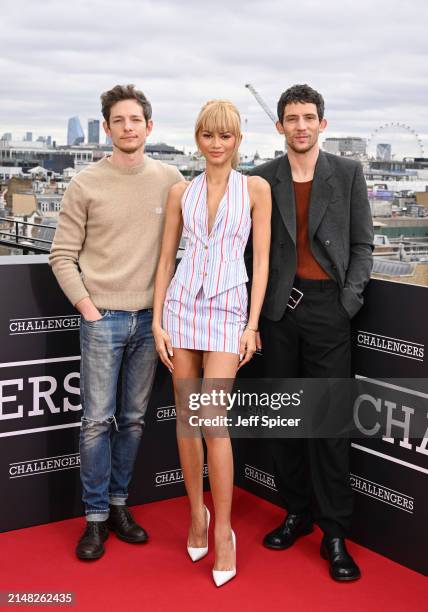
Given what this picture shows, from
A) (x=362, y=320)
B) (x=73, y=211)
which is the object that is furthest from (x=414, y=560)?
(x=73, y=211)

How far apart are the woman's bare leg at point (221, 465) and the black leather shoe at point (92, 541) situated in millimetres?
482

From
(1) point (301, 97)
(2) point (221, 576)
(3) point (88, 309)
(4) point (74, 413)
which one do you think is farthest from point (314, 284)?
(4) point (74, 413)

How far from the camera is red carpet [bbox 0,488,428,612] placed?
2.60 m

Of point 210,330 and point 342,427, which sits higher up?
point 210,330

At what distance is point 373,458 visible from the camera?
2984 mm

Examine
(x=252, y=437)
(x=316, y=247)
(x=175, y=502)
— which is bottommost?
(x=175, y=502)

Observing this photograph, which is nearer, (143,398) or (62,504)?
(143,398)

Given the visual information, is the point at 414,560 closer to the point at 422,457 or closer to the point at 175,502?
the point at 422,457

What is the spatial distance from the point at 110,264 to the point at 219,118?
2.15 ft

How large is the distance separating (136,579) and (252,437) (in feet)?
3.41

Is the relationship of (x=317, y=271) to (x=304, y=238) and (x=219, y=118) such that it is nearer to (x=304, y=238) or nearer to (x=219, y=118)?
(x=304, y=238)

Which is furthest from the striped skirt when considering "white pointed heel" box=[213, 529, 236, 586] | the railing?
the railing

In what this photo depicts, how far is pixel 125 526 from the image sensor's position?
3057 millimetres

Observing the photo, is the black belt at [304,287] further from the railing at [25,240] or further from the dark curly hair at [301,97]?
the railing at [25,240]
